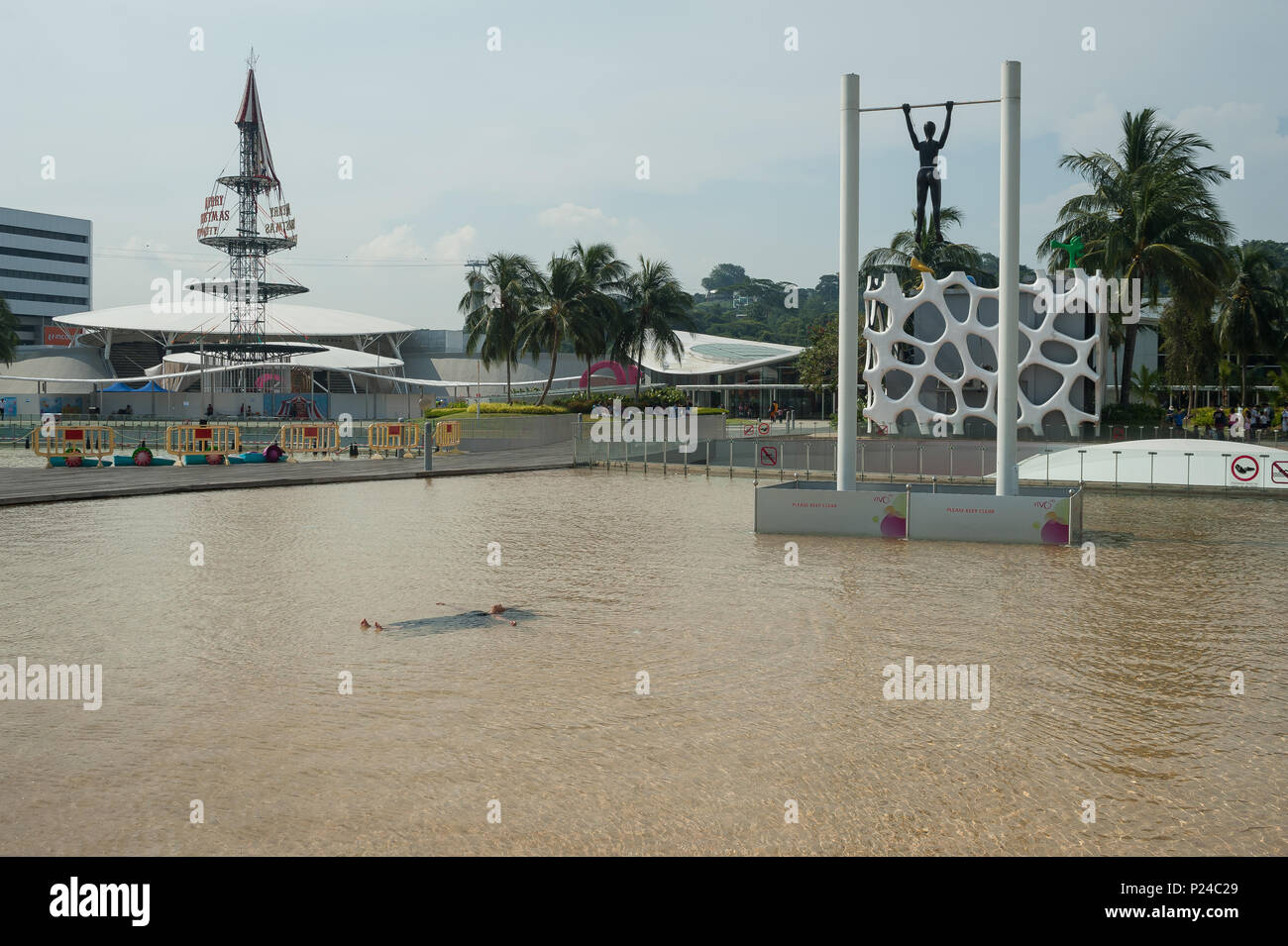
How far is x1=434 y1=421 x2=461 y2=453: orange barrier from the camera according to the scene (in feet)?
134

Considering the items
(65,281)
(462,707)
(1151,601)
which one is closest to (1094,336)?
(1151,601)

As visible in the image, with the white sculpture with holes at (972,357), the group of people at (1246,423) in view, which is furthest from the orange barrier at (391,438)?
the group of people at (1246,423)

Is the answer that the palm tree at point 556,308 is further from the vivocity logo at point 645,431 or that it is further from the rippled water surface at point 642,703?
the rippled water surface at point 642,703

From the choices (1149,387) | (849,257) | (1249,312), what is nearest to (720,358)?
(1149,387)

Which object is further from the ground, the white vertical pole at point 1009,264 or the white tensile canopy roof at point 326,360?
the white tensile canopy roof at point 326,360

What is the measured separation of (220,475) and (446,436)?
1255 centimetres

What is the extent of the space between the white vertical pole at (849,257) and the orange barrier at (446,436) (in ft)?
84.0

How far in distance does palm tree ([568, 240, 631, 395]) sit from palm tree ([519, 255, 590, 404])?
19 cm

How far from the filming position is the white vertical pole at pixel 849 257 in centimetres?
1716

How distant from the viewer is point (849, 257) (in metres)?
17.3

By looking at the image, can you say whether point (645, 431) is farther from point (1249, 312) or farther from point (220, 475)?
point (1249, 312)

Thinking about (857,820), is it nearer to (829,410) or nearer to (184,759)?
(184,759)

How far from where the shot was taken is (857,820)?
5.66m

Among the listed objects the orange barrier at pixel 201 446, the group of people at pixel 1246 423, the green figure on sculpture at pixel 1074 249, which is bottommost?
the orange barrier at pixel 201 446
